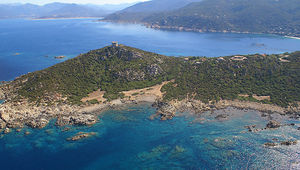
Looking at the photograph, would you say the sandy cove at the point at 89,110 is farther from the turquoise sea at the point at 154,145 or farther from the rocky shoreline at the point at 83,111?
the turquoise sea at the point at 154,145

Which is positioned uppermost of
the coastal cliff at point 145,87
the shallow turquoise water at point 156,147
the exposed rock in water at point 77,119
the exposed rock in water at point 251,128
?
the coastal cliff at point 145,87

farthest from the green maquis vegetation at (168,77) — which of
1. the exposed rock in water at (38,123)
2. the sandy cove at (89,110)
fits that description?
the exposed rock in water at (38,123)

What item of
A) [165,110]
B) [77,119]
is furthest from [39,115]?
[165,110]

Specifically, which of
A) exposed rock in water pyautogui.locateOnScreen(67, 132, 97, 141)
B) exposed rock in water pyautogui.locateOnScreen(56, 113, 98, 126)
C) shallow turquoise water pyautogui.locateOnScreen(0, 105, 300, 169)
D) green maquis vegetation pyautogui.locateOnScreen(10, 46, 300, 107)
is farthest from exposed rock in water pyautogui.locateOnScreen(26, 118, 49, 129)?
exposed rock in water pyautogui.locateOnScreen(67, 132, 97, 141)

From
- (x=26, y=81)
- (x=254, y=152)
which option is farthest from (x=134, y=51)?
(x=254, y=152)

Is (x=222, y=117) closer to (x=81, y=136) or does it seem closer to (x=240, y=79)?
(x=240, y=79)

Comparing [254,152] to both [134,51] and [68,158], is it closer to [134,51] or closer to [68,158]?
[68,158]
